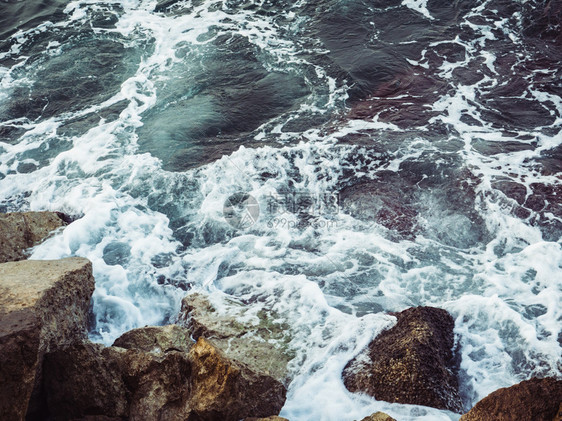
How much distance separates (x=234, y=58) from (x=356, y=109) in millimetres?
3496

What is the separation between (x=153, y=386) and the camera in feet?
13.5

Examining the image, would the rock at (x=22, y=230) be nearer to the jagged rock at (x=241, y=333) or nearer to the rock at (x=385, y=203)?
the jagged rock at (x=241, y=333)

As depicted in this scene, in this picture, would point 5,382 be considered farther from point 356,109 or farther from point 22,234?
point 356,109

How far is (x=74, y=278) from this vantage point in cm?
483

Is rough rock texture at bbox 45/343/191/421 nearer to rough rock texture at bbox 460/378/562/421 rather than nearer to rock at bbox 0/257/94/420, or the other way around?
rock at bbox 0/257/94/420

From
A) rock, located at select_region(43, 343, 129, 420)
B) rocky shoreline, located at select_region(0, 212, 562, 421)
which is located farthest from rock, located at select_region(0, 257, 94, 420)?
rock, located at select_region(43, 343, 129, 420)

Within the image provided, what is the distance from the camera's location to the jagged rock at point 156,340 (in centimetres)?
468

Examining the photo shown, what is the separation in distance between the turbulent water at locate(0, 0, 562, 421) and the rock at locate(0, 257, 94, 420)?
36.4 inches

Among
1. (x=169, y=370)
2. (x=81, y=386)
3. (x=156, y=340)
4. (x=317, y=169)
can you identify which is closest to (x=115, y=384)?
(x=81, y=386)

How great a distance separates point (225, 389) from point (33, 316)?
63.7 inches

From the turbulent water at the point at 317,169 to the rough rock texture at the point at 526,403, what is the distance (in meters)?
0.82

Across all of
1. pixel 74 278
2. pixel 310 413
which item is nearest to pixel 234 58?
pixel 74 278

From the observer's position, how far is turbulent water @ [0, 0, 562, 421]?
5.59 meters

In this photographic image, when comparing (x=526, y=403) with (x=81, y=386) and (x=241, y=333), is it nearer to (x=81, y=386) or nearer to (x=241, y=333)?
A: (x=241, y=333)
